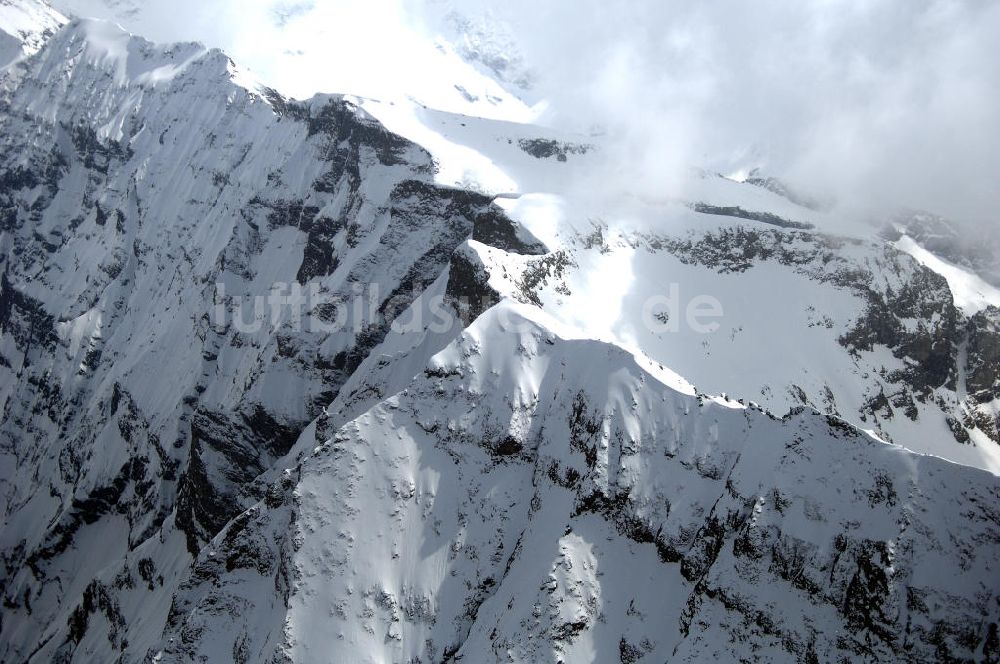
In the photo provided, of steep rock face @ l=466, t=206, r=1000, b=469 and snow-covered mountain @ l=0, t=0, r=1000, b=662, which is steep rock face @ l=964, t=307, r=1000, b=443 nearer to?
snow-covered mountain @ l=0, t=0, r=1000, b=662

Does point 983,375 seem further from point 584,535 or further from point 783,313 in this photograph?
point 584,535

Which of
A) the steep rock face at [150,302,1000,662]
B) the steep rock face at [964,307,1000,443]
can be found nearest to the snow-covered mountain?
the steep rock face at [150,302,1000,662]

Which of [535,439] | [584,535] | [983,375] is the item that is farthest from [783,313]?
[584,535]

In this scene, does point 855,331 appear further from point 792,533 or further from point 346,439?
point 346,439

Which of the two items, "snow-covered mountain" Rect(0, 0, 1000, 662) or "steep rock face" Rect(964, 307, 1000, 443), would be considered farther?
"steep rock face" Rect(964, 307, 1000, 443)

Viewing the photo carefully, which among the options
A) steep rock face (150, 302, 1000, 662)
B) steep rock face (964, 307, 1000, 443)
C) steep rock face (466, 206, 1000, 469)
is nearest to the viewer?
steep rock face (150, 302, 1000, 662)

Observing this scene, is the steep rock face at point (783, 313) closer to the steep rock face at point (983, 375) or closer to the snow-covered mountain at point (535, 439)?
the snow-covered mountain at point (535, 439)
